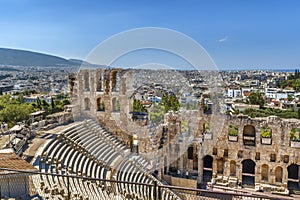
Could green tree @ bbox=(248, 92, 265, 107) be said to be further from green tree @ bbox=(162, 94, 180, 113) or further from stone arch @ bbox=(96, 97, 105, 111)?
stone arch @ bbox=(96, 97, 105, 111)

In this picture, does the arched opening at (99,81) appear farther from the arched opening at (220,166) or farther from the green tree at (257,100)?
the green tree at (257,100)

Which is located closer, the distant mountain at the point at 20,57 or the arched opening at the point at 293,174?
the arched opening at the point at 293,174

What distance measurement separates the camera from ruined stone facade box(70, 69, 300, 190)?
14875mm

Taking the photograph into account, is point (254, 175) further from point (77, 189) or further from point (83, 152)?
point (77, 189)

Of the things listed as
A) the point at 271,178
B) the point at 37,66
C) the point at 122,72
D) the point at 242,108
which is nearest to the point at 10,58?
the point at 37,66

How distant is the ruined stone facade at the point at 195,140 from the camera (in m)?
14.9

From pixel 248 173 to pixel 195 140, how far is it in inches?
159

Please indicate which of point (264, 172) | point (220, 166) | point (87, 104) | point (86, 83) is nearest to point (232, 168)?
point (220, 166)

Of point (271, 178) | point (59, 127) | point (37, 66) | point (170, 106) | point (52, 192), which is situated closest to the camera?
point (52, 192)

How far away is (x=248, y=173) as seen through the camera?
1667cm

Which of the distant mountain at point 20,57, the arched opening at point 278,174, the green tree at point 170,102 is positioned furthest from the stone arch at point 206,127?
the distant mountain at point 20,57

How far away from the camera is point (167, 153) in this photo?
635 inches

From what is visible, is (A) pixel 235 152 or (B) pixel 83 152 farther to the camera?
(A) pixel 235 152

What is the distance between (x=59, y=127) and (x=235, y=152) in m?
9.87
